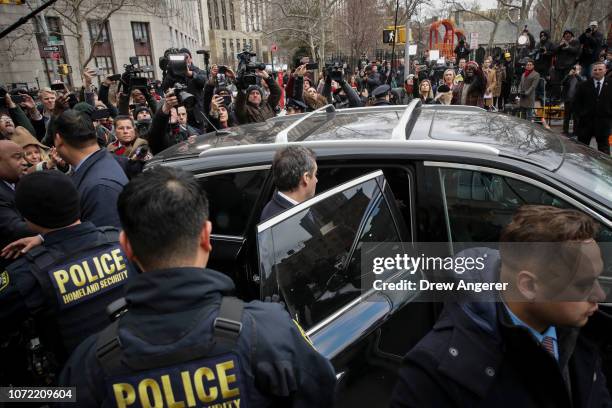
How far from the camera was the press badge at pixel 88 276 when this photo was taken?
1.84m

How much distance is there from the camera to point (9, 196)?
271 cm

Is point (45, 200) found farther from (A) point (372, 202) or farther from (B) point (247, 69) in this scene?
(B) point (247, 69)

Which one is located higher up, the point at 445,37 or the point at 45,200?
the point at 445,37

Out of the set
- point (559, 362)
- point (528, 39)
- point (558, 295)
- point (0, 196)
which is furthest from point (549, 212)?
point (528, 39)

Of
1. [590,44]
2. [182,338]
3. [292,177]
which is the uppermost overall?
[590,44]

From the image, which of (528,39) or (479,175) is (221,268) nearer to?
(479,175)

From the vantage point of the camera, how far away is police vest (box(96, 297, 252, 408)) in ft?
3.44

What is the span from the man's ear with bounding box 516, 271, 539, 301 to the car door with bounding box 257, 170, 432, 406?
0.72 m

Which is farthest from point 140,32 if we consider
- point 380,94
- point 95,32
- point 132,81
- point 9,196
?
point 9,196

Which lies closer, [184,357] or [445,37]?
[184,357]

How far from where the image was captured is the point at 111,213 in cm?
263

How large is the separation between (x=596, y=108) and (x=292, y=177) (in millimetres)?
7280

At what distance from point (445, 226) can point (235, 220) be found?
1316 millimetres

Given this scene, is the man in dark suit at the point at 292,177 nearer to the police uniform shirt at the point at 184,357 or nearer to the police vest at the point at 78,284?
the police vest at the point at 78,284
